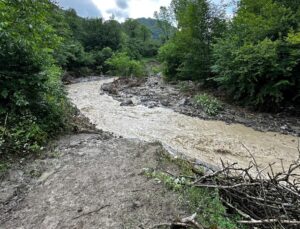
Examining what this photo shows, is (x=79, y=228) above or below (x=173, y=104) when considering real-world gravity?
above

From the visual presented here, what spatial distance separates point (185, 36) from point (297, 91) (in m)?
7.69

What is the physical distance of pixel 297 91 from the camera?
10.8m

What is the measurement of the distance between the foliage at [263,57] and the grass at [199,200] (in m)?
7.90

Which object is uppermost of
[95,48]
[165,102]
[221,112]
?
[95,48]

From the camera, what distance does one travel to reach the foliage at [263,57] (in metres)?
10.2

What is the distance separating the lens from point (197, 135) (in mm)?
8477

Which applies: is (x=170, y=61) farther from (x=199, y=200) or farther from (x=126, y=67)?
(x=199, y=200)

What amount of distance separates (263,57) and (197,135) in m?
4.22

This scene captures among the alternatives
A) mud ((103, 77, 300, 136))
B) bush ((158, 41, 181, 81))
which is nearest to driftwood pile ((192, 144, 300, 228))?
mud ((103, 77, 300, 136))

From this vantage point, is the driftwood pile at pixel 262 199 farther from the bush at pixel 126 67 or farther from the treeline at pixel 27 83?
the bush at pixel 126 67

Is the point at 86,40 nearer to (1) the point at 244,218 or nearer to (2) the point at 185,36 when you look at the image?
(2) the point at 185,36

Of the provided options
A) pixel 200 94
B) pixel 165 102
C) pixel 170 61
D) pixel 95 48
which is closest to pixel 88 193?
pixel 165 102

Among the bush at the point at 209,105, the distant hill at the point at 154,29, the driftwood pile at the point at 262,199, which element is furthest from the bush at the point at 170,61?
the distant hill at the point at 154,29

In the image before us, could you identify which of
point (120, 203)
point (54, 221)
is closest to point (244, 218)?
point (120, 203)
